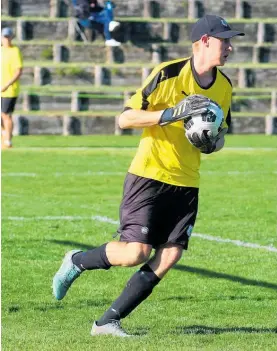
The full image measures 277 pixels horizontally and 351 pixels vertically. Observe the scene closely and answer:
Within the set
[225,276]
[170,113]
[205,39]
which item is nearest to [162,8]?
[225,276]

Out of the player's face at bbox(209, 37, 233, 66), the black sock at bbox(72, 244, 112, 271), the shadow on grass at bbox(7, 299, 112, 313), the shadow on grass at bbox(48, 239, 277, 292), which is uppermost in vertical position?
the player's face at bbox(209, 37, 233, 66)

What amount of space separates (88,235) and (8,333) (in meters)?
4.90

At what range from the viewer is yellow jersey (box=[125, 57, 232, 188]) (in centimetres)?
752

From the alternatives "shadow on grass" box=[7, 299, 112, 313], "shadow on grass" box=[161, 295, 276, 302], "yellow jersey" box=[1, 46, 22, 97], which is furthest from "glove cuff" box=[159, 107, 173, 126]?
"yellow jersey" box=[1, 46, 22, 97]

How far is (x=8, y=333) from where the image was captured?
24.7ft

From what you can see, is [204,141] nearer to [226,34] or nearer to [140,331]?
[226,34]

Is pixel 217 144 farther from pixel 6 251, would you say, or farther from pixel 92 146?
pixel 92 146

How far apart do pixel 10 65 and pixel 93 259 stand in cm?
1548

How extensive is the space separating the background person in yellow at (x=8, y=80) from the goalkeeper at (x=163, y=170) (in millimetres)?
14788

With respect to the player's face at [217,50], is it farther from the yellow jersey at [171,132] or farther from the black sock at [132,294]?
the black sock at [132,294]

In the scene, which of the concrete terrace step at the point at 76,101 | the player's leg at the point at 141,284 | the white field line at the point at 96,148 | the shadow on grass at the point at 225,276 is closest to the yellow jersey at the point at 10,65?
the white field line at the point at 96,148

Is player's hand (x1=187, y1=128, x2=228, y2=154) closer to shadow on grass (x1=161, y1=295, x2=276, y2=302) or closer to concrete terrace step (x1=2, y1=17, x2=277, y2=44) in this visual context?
shadow on grass (x1=161, y1=295, x2=276, y2=302)

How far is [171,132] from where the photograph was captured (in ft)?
25.1

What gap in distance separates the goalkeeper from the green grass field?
418 mm
